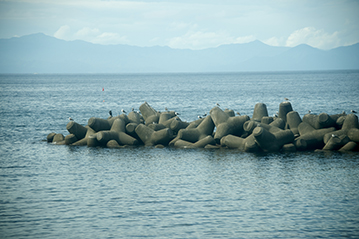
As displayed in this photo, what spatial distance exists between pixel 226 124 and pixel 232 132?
717 mm

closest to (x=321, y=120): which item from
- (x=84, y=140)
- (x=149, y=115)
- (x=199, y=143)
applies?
(x=199, y=143)

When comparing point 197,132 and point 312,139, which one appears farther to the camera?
point 197,132

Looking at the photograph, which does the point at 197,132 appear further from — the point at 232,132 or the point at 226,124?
the point at 232,132

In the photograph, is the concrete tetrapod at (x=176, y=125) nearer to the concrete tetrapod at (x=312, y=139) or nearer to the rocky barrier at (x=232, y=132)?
the rocky barrier at (x=232, y=132)

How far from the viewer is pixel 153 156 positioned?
26.5 metres

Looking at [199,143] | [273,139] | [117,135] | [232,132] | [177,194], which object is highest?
[232,132]

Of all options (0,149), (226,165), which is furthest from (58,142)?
(226,165)

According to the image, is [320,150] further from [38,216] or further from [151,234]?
[38,216]

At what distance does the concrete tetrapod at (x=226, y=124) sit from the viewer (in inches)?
1134

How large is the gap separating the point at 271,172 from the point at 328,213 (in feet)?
21.2

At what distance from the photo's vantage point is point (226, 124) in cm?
2884

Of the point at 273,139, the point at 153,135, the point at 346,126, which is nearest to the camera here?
the point at 273,139

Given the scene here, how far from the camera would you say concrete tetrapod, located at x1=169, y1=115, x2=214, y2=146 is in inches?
1153

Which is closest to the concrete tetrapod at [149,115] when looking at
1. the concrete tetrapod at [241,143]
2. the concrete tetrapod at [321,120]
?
the concrete tetrapod at [241,143]
